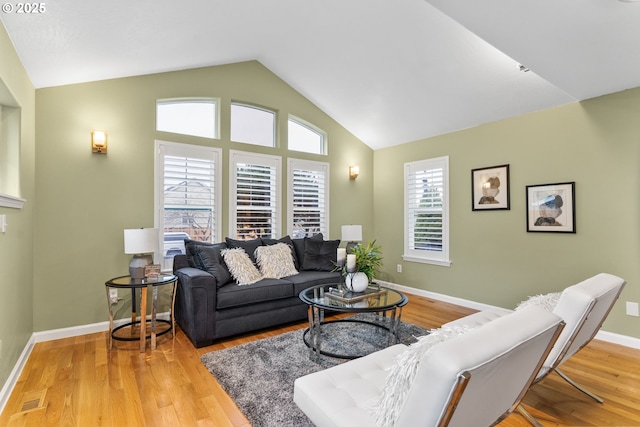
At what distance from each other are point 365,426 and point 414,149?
15.0ft

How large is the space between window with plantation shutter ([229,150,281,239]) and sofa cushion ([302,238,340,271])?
68 cm

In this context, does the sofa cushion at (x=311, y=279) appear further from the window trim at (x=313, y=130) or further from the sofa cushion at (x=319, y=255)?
the window trim at (x=313, y=130)

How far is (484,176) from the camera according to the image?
427 centimetres

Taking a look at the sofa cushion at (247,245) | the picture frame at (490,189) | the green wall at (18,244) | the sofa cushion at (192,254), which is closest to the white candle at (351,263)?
the sofa cushion at (247,245)

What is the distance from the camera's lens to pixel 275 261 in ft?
12.6

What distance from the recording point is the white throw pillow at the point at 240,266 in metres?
3.43

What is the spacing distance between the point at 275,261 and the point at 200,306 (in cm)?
107

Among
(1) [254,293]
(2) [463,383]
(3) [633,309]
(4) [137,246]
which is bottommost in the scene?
(3) [633,309]

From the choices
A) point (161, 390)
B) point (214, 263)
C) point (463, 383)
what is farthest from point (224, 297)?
point (463, 383)

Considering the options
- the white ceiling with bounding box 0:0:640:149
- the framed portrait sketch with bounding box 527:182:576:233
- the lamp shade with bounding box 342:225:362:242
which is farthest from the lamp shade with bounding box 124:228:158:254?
the framed portrait sketch with bounding box 527:182:576:233

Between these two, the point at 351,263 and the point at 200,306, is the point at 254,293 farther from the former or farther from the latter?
the point at 351,263

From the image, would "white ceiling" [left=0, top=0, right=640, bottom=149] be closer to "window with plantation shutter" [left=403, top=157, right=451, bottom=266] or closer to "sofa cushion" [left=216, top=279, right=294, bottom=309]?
"window with plantation shutter" [left=403, top=157, right=451, bottom=266]

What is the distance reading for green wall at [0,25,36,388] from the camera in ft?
7.19

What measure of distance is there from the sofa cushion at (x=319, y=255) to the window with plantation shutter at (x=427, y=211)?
1.53 m
